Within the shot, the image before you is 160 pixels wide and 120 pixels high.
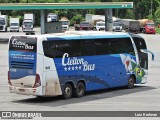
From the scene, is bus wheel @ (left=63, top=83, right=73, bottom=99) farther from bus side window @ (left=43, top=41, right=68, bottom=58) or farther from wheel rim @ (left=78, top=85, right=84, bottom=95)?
bus side window @ (left=43, top=41, right=68, bottom=58)

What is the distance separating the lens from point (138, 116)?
1611 cm

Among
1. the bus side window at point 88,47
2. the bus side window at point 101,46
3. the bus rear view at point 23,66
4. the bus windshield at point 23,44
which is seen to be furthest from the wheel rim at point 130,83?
the bus windshield at point 23,44

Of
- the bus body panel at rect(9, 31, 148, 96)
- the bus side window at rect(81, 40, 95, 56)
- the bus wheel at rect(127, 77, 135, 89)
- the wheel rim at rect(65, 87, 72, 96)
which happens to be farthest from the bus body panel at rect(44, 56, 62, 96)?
the bus wheel at rect(127, 77, 135, 89)

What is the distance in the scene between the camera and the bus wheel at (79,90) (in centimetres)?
2145

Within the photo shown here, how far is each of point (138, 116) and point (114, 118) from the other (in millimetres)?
780

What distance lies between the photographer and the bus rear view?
19.8 m

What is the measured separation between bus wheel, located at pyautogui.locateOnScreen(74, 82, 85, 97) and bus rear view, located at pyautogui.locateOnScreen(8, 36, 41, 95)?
88.2 inches

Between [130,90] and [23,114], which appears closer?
[23,114]

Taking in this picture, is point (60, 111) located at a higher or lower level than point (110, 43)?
lower

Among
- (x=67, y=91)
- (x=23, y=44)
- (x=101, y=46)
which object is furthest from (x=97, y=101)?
(x=23, y=44)

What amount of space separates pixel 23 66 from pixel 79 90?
114 inches

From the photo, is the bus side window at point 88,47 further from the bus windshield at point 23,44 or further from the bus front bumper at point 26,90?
the bus front bumper at point 26,90

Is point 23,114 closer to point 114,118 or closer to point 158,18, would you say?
point 114,118

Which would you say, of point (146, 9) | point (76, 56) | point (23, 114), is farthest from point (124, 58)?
point (146, 9)
